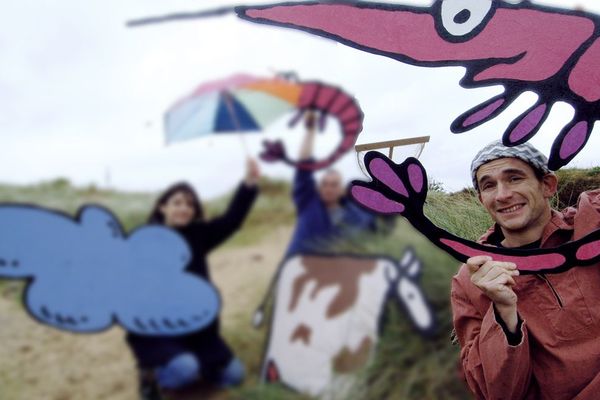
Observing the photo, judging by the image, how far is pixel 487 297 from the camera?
0.83 m

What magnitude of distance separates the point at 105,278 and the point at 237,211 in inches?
29.8

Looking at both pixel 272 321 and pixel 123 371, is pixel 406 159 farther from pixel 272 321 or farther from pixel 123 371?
pixel 123 371

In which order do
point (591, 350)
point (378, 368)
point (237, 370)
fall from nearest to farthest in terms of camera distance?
point (591, 350) < point (378, 368) < point (237, 370)

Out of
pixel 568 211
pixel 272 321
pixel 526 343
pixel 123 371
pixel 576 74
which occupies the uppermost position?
pixel 576 74

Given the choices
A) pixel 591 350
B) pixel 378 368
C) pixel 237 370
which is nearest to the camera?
pixel 591 350

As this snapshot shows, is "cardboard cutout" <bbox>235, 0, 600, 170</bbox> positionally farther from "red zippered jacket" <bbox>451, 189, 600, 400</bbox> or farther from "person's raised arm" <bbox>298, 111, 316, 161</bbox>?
"person's raised arm" <bbox>298, 111, 316, 161</bbox>

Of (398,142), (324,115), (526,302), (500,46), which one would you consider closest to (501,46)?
(500,46)

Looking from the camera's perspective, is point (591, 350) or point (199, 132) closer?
point (591, 350)

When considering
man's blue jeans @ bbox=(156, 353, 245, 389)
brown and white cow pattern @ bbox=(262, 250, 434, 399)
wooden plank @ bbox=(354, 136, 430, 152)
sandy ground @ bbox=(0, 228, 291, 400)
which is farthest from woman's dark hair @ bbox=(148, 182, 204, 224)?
wooden plank @ bbox=(354, 136, 430, 152)

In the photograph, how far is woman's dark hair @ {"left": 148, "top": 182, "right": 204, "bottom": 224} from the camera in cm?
350

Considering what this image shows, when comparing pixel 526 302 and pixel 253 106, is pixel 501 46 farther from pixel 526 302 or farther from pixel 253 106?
pixel 253 106

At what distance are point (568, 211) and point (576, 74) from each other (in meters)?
0.17

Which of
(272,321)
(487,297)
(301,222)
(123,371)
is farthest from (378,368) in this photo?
(487,297)

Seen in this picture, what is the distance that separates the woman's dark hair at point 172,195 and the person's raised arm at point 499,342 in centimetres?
279
